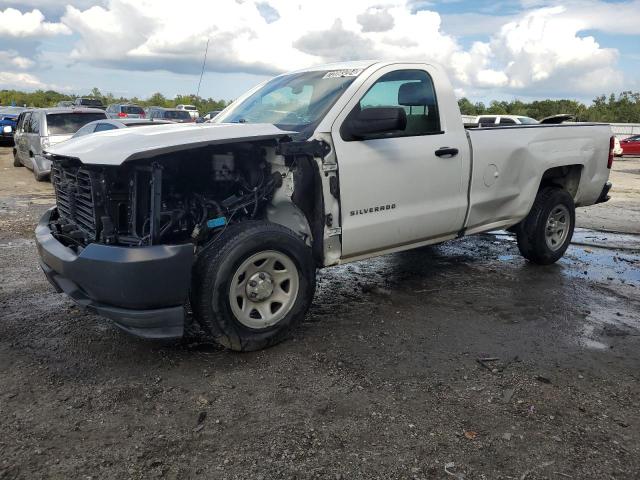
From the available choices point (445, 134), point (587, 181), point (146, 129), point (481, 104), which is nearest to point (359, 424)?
point (146, 129)

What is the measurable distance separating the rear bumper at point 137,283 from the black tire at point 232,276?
160 mm

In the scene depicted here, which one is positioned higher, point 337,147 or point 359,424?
point 337,147

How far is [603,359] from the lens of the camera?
12.6 ft

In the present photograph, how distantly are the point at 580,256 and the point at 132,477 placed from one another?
5.87 meters

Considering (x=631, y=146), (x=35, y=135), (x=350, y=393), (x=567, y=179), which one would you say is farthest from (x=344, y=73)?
(x=631, y=146)

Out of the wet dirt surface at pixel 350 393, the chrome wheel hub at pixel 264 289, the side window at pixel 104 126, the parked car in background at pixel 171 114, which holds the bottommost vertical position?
the wet dirt surface at pixel 350 393

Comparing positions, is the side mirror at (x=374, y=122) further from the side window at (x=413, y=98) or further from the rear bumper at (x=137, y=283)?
the rear bumper at (x=137, y=283)

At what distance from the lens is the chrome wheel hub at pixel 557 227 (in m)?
6.08

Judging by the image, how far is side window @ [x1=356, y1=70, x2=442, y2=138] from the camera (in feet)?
15.1

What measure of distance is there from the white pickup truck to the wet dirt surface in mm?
399

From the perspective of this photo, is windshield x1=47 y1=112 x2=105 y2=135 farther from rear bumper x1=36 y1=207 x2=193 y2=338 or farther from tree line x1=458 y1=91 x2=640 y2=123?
tree line x1=458 y1=91 x2=640 y2=123

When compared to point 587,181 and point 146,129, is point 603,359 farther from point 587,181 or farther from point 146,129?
point 146,129

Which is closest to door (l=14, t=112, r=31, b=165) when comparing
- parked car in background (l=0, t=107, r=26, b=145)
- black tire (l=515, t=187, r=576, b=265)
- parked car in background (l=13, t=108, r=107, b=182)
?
parked car in background (l=13, t=108, r=107, b=182)

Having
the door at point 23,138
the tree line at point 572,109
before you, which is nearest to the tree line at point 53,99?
the tree line at point 572,109
